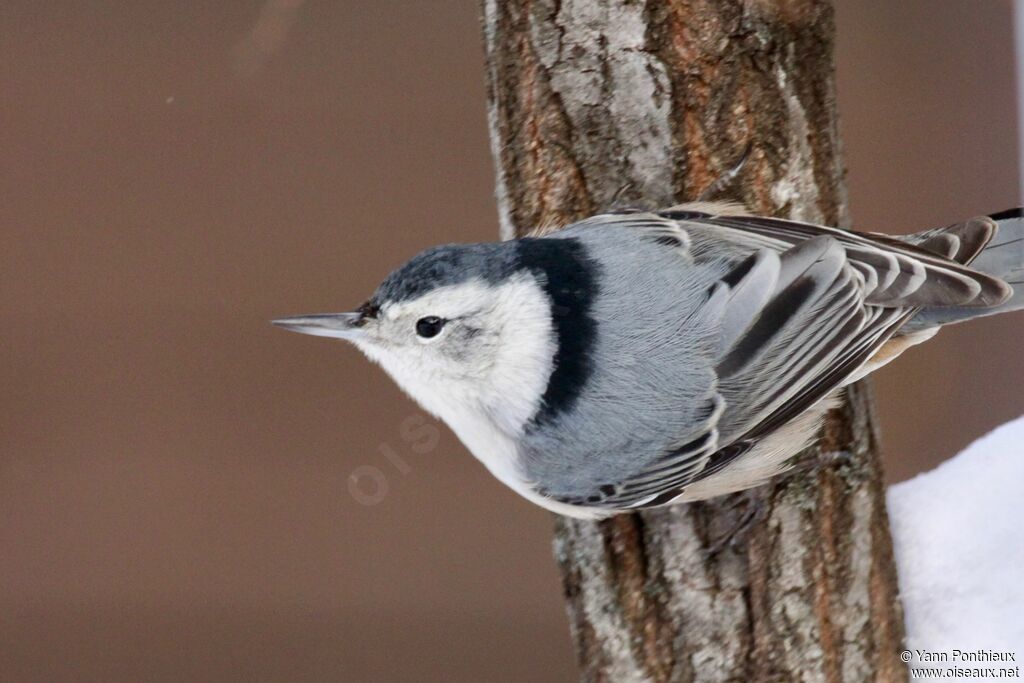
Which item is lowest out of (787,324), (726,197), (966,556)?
(966,556)

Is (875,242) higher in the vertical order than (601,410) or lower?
higher

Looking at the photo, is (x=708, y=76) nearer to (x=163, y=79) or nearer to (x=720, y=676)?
(x=720, y=676)

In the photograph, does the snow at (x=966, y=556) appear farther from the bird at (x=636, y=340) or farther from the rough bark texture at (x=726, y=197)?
the bird at (x=636, y=340)

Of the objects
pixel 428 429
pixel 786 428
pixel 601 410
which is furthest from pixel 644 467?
pixel 428 429

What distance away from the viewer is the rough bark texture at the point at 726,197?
40.9 inches

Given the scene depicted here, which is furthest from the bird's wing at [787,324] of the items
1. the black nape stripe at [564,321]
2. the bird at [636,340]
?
the black nape stripe at [564,321]

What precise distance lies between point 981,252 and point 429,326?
635mm

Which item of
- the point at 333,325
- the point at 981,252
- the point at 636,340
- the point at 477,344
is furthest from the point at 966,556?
the point at 333,325

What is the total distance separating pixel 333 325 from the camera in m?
0.99

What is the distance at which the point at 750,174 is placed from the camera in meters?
1.08

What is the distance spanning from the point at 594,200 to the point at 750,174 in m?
0.18

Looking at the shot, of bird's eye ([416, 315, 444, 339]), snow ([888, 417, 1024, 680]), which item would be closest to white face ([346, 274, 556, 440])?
bird's eye ([416, 315, 444, 339])

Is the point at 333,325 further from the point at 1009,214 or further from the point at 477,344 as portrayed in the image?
the point at 1009,214

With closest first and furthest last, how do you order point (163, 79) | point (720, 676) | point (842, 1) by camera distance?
point (720, 676), point (163, 79), point (842, 1)
